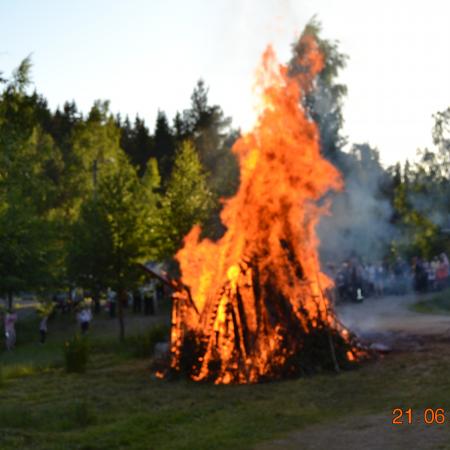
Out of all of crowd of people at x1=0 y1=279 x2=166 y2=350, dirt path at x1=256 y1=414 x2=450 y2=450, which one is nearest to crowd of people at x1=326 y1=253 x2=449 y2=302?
crowd of people at x1=0 y1=279 x2=166 y2=350

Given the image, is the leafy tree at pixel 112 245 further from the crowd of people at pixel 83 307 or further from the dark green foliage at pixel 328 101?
the dark green foliage at pixel 328 101

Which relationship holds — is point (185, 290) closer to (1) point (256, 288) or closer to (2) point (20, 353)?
(1) point (256, 288)

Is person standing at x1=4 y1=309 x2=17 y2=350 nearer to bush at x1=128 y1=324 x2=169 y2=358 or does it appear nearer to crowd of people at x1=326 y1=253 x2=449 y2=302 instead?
bush at x1=128 y1=324 x2=169 y2=358

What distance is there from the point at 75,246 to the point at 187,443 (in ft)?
52.6

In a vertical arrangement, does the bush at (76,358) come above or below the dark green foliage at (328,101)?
below

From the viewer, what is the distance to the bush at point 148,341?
1784cm

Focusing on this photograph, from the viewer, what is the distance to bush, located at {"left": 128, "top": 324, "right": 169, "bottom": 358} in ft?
58.5

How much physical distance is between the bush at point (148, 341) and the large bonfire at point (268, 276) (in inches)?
97.3
